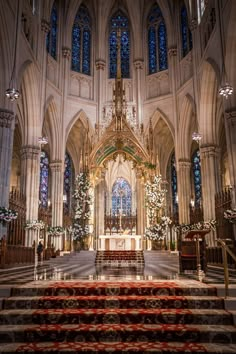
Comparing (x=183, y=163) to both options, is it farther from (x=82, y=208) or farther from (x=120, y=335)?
(x=120, y=335)

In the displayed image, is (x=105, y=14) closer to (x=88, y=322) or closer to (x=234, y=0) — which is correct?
(x=234, y=0)

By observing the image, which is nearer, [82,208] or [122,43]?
[82,208]

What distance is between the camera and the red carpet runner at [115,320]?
4.10 m

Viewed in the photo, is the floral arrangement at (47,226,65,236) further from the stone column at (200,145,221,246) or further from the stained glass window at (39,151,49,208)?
the stone column at (200,145,221,246)

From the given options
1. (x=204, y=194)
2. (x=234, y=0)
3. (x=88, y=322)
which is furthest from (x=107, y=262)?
(x=234, y=0)

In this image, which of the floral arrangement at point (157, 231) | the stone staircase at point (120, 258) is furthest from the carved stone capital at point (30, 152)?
the floral arrangement at point (157, 231)

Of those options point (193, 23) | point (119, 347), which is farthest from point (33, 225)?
point (193, 23)

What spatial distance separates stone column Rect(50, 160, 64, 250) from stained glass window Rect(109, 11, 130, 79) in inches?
363

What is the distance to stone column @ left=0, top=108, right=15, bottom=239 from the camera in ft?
45.4

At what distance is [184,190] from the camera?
22.6 metres

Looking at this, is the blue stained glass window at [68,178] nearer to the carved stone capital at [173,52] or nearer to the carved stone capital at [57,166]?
the carved stone capital at [57,166]

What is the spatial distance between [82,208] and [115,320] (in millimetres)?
16231

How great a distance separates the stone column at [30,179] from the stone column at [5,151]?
13.6 ft

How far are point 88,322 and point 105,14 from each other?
89.6 ft
